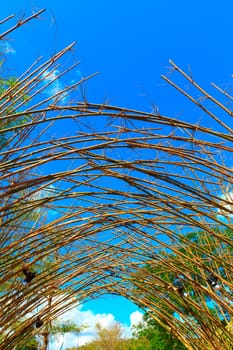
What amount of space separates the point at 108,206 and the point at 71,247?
731 millimetres

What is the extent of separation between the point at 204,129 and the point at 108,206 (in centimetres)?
59

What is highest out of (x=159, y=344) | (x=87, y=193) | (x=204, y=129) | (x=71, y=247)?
(x=159, y=344)

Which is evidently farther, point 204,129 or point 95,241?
point 95,241

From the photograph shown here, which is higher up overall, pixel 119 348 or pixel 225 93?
pixel 119 348

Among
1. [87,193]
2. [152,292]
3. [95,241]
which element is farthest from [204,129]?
[152,292]

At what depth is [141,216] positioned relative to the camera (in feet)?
5.89

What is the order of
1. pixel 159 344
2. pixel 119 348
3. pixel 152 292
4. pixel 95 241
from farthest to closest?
1. pixel 159 344
2. pixel 119 348
3. pixel 152 292
4. pixel 95 241

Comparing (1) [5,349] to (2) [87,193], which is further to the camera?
(1) [5,349]

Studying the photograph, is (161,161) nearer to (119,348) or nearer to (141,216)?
(141,216)

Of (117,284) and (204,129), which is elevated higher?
(117,284)

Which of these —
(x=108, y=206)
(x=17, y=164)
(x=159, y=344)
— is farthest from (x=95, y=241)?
(x=159, y=344)

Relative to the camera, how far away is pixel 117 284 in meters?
2.81

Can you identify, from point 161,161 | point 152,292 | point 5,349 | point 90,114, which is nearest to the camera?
point 90,114

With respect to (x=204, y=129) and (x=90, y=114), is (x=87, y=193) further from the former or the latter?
(x=204, y=129)
